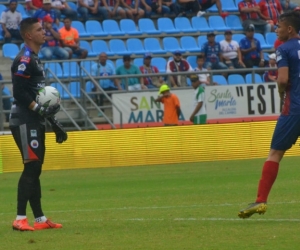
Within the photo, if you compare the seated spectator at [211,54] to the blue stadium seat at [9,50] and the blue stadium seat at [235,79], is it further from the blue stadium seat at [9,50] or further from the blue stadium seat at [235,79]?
the blue stadium seat at [9,50]

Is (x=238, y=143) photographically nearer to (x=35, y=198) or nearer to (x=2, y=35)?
(x=2, y=35)

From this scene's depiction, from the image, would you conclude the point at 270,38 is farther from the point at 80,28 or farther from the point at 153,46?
the point at 80,28

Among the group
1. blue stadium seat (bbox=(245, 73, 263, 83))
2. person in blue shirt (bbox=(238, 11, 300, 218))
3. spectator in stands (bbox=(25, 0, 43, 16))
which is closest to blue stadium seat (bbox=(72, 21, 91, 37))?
spectator in stands (bbox=(25, 0, 43, 16))

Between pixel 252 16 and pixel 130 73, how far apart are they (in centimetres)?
726

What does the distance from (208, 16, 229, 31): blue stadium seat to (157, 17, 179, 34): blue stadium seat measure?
4.80 ft

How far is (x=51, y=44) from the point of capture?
24.5 metres

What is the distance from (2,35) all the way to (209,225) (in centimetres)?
1720

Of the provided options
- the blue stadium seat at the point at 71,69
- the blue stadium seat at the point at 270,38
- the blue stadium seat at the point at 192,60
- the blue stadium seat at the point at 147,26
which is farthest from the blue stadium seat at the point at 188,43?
the blue stadium seat at the point at 71,69

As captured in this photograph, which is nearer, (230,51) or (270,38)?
(230,51)

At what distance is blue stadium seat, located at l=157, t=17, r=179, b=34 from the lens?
92.4 feet

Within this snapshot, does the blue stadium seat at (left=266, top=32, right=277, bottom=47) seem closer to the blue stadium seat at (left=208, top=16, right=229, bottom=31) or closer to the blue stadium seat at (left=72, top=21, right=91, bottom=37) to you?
the blue stadium seat at (left=208, top=16, right=229, bottom=31)

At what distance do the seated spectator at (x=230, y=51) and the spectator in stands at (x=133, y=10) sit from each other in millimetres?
3377

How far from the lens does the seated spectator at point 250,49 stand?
2614 centimetres

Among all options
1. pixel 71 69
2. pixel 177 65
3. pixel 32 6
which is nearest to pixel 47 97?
pixel 71 69
